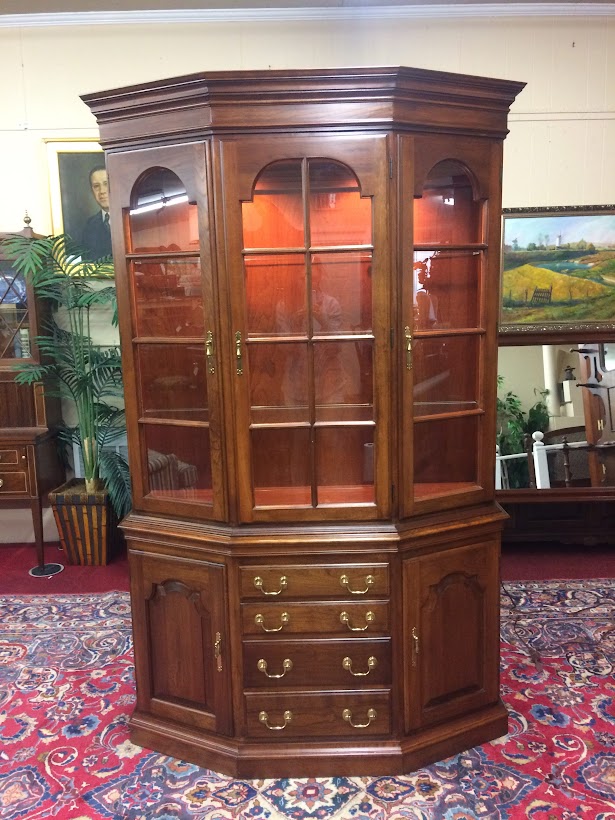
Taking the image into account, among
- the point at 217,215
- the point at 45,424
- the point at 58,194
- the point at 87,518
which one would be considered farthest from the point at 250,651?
the point at 58,194

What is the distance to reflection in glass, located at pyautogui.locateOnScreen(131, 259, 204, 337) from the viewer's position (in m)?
2.18

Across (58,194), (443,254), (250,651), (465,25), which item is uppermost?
(465,25)

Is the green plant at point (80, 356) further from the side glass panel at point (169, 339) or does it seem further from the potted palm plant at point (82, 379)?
the side glass panel at point (169, 339)

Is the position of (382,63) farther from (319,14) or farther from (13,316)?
(13,316)

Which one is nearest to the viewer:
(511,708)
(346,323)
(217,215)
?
(217,215)

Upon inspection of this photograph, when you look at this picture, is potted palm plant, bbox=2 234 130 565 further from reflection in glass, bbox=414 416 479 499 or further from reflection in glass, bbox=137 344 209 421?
reflection in glass, bbox=414 416 479 499

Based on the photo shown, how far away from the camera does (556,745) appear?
238cm

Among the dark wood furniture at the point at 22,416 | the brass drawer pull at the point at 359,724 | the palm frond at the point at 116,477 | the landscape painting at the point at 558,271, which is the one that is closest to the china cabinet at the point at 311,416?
the brass drawer pull at the point at 359,724

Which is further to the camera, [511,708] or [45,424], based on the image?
[45,424]

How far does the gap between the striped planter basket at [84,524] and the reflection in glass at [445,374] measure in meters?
2.43

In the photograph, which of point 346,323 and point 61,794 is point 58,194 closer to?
point 346,323

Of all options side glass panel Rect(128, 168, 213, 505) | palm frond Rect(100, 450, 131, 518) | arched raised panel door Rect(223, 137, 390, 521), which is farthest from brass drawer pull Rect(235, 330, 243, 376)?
palm frond Rect(100, 450, 131, 518)

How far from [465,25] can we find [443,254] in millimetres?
2422

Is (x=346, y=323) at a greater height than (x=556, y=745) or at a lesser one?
greater
